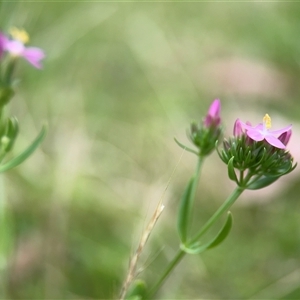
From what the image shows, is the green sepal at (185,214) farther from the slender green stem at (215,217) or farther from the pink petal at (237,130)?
the pink petal at (237,130)

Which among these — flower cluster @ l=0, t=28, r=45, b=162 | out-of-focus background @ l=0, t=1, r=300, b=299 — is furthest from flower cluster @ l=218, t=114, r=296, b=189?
flower cluster @ l=0, t=28, r=45, b=162

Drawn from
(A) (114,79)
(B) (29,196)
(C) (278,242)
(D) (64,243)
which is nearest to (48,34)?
(A) (114,79)

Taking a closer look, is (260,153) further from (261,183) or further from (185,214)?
(185,214)

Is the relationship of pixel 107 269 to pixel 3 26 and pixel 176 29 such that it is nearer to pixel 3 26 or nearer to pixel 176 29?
pixel 3 26

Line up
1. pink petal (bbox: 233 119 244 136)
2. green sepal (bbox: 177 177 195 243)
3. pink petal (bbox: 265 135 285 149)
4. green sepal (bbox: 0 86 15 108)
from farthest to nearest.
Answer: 1. green sepal (bbox: 0 86 15 108)
2. green sepal (bbox: 177 177 195 243)
3. pink petal (bbox: 233 119 244 136)
4. pink petal (bbox: 265 135 285 149)

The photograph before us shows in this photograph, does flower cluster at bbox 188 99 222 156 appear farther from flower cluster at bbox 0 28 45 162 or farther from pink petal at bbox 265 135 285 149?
flower cluster at bbox 0 28 45 162

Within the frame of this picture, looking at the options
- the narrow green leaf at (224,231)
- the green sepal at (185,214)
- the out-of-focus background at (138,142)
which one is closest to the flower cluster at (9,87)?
the out-of-focus background at (138,142)

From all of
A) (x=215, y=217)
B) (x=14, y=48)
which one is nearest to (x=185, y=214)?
(x=215, y=217)
